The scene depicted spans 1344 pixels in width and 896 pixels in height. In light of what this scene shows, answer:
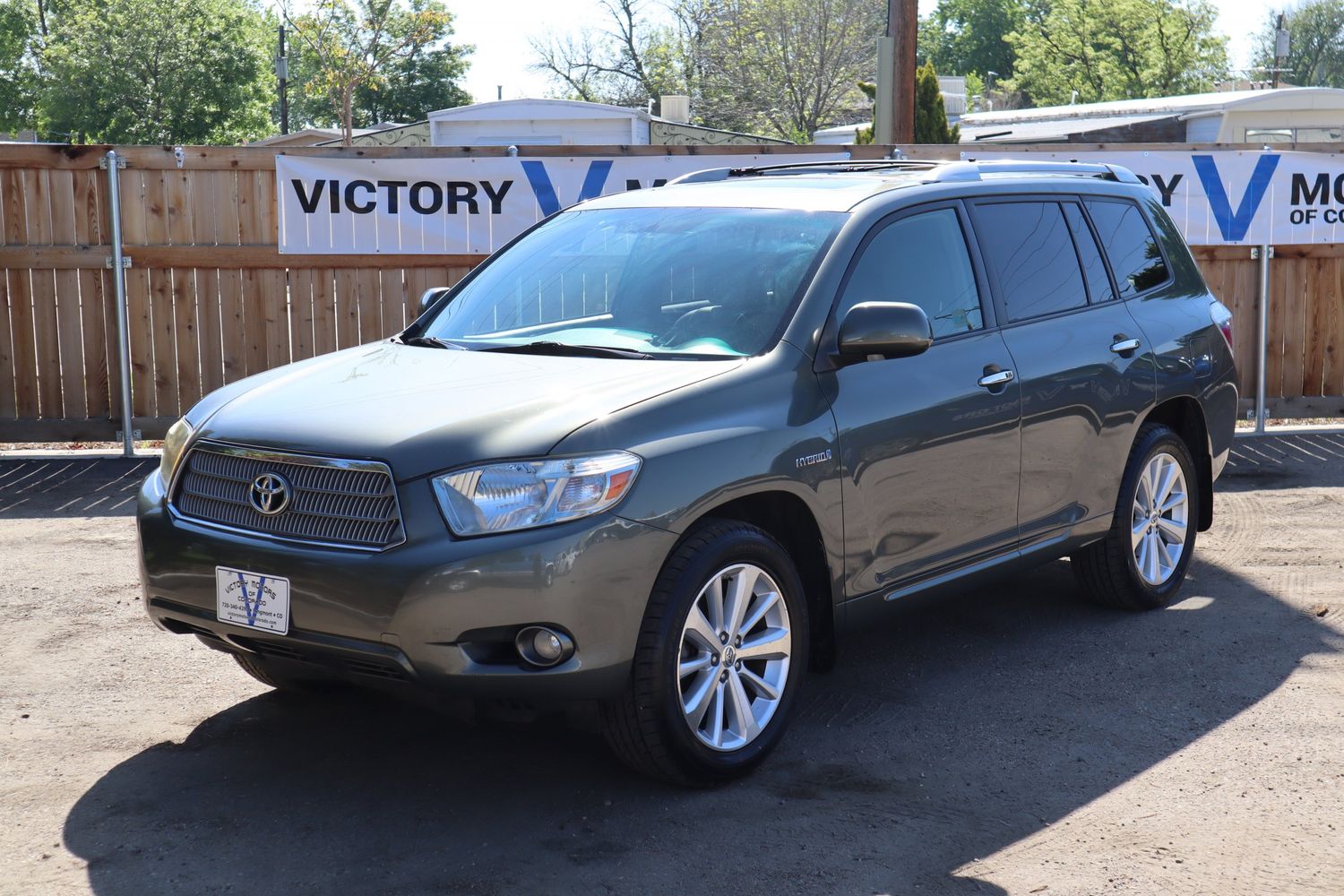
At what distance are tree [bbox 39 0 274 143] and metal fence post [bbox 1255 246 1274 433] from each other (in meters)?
44.9

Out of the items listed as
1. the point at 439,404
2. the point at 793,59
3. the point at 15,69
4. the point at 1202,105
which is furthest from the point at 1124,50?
the point at 439,404

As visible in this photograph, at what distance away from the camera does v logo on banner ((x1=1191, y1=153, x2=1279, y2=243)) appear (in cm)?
1099

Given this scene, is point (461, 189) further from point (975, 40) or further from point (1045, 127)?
point (975, 40)

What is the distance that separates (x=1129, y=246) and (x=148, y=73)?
5054cm

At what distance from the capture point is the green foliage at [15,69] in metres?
58.5

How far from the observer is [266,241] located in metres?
10.6

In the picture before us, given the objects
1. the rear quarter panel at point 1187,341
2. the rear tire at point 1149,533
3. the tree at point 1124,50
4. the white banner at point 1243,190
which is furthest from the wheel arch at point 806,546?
the tree at point 1124,50

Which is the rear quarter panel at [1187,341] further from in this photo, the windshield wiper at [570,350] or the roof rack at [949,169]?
the windshield wiper at [570,350]

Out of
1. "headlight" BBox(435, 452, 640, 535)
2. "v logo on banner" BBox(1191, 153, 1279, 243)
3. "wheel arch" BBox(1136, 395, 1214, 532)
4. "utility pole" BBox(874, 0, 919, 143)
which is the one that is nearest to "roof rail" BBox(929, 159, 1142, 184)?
"wheel arch" BBox(1136, 395, 1214, 532)

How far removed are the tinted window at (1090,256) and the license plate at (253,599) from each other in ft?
11.7

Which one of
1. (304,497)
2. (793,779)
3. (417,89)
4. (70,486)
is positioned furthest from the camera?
(417,89)

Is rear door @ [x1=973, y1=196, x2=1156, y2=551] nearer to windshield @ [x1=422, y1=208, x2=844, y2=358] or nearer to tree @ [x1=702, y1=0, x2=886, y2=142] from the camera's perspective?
windshield @ [x1=422, y1=208, x2=844, y2=358]

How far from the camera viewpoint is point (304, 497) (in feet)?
13.5

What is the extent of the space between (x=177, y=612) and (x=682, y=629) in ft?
4.99
